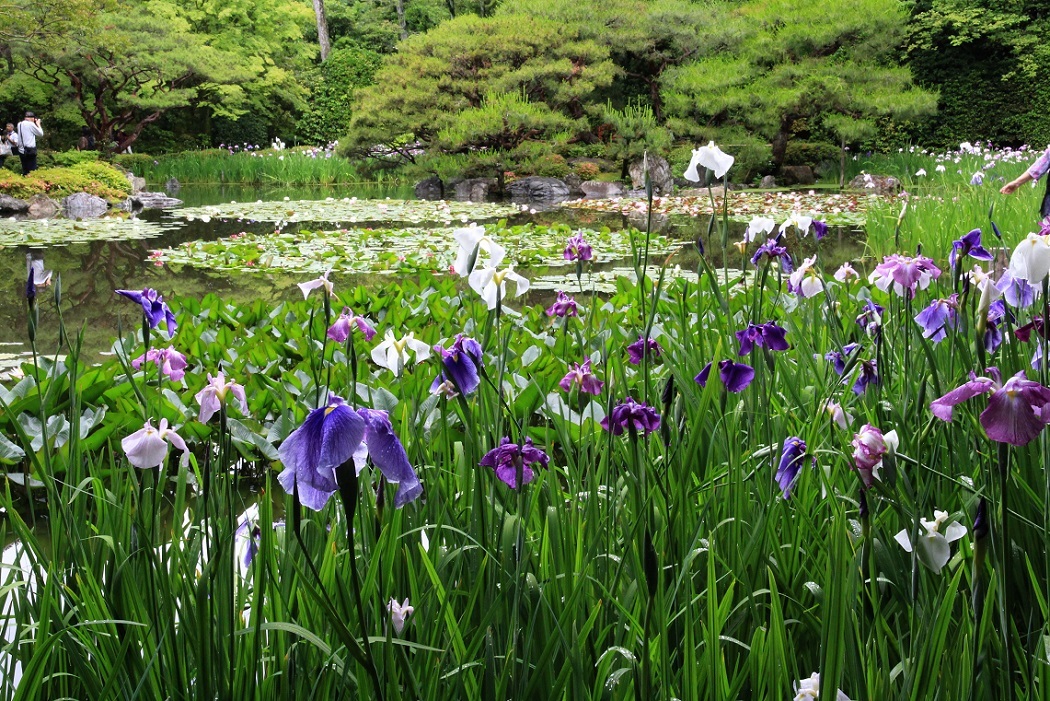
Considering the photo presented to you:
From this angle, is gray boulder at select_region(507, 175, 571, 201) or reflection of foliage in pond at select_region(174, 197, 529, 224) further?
gray boulder at select_region(507, 175, 571, 201)

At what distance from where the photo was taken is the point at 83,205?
38.2ft

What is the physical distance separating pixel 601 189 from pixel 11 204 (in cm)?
789

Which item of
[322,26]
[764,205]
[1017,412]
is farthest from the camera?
[322,26]

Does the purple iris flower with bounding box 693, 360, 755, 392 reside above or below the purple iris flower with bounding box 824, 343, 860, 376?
above

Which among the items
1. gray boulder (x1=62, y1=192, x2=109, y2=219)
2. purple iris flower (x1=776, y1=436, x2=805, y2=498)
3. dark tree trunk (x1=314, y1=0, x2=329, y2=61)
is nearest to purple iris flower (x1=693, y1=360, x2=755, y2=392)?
purple iris flower (x1=776, y1=436, x2=805, y2=498)

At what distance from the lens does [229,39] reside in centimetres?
2117

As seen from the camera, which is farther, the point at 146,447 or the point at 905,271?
the point at 905,271

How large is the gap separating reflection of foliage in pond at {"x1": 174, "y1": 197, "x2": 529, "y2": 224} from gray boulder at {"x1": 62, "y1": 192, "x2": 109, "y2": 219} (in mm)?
1438

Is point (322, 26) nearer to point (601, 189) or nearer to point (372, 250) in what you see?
point (601, 189)

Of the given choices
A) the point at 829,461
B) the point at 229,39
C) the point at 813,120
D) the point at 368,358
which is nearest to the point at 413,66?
the point at 813,120

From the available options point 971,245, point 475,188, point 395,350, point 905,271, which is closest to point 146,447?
point 395,350

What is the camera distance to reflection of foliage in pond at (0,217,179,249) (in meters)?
7.98

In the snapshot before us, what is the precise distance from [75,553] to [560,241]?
20.2 feet

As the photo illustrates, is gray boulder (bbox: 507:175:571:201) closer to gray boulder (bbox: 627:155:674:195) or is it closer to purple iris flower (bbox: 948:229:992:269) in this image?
gray boulder (bbox: 627:155:674:195)
